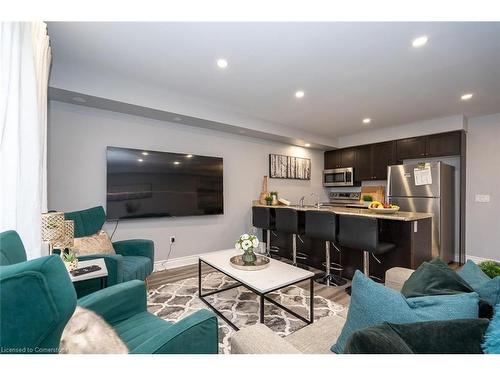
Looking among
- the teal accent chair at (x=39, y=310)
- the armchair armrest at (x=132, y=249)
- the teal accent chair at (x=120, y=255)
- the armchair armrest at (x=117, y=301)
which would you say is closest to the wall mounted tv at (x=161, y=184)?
the teal accent chair at (x=120, y=255)

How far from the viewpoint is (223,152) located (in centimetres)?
398

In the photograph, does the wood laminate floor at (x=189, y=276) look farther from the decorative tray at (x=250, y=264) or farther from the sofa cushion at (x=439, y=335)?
the sofa cushion at (x=439, y=335)

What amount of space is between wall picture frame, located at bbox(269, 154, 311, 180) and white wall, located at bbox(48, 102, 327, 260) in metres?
0.13

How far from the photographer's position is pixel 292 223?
3.31 meters

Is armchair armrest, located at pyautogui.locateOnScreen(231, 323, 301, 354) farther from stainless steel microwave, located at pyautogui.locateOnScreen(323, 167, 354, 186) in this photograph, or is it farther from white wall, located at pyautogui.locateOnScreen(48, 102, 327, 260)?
stainless steel microwave, located at pyautogui.locateOnScreen(323, 167, 354, 186)

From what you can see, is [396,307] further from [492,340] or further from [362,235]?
[362,235]

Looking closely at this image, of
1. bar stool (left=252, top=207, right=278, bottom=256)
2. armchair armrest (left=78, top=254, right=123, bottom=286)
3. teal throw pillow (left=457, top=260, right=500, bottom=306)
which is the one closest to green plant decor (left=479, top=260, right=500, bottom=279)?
teal throw pillow (left=457, top=260, right=500, bottom=306)

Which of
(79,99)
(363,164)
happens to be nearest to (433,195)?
(363,164)

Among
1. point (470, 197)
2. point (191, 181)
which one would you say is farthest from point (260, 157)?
point (470, 197)

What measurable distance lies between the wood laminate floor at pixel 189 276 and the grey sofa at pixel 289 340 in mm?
1369

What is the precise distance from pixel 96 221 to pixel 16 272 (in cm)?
235

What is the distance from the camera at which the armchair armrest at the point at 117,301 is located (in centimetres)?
123

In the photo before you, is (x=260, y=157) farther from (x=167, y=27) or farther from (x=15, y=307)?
(x=15, y=307)

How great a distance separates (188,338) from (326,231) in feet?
7.39
